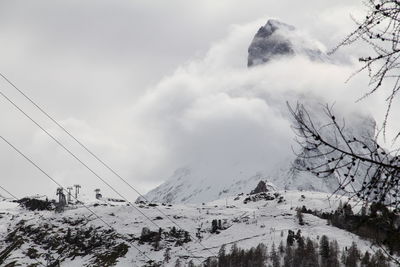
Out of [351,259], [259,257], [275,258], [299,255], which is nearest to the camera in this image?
[351,259]

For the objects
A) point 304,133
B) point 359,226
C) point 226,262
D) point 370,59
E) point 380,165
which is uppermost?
point 226,262

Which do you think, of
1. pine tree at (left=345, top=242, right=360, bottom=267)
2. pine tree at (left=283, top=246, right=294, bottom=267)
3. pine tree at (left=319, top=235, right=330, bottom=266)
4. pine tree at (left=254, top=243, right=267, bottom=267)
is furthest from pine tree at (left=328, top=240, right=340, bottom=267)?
pine tree at (left=254, top=243, right=267, bottom=267)

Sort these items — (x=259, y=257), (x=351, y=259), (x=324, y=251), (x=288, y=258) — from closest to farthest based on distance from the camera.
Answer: (x=351, y=259)
(x=288, y=258)
(x=324, y=251)
(x=259, y=257)

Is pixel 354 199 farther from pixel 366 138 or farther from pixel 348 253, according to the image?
pixel 348 253

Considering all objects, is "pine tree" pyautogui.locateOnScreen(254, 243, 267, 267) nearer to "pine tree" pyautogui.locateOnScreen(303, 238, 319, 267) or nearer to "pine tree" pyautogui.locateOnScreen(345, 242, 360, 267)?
"pine tree" pyautogui.locateOnScreen(303, 238, 319, 267)

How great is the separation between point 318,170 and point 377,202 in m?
0.65

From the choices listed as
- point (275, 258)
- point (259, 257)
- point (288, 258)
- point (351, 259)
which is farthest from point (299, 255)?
point (351, 259)

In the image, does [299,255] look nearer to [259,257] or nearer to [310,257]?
[310,257]

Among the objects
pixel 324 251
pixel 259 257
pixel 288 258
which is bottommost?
pixel 288 258

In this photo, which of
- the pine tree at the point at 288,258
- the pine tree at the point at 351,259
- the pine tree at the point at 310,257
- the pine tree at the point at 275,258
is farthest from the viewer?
the pine tree at the point at 288,258

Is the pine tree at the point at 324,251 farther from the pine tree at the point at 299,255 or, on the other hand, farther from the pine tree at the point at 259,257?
the pine tree at the point at 259,257

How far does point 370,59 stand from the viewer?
5.16m

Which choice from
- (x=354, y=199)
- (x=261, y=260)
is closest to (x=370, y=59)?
(x=354, y=199)

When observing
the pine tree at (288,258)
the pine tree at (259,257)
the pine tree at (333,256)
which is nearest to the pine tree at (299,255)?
the pine tree at (288,258)
